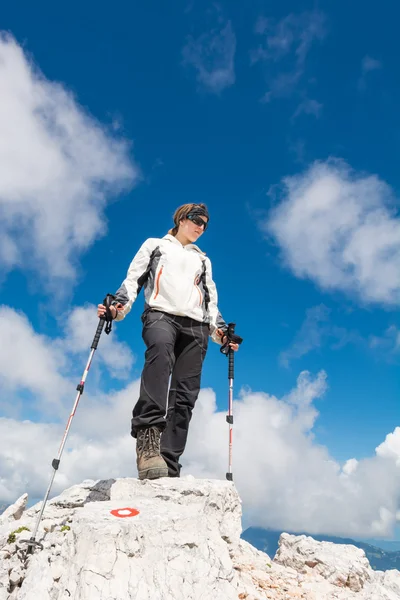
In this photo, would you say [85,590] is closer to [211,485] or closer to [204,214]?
[211,485]

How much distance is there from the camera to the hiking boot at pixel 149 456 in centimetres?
562

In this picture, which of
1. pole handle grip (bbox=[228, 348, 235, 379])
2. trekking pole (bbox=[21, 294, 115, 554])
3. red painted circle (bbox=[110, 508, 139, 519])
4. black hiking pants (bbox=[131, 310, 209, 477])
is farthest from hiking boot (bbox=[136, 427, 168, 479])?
pole handle grip (bbox=[228, 348, 235, 379])

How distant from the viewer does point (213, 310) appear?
7.64m

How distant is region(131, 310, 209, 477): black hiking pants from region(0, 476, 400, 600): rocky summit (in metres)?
0.79

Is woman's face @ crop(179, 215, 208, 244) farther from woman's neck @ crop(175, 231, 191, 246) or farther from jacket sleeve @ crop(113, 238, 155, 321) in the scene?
jacket sleeve @ crop(113, 238, 155, 321)

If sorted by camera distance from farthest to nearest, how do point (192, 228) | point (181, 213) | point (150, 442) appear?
point (181, 213), point (192, 228), point (150, 442)

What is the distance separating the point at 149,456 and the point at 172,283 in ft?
8.88

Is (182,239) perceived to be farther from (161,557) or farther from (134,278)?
(161,557)

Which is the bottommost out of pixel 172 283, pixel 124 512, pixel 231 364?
pixel 124 512

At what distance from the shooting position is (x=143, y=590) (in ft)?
10.9

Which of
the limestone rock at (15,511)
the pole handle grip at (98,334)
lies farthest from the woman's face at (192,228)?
the limestone rock at (15,511)

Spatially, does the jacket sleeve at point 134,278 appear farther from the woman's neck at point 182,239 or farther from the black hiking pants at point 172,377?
the woman's neck at point 182,239

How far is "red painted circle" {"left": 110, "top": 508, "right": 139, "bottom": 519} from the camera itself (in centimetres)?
402

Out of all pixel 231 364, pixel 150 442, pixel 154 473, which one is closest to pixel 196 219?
pixel 231 364
